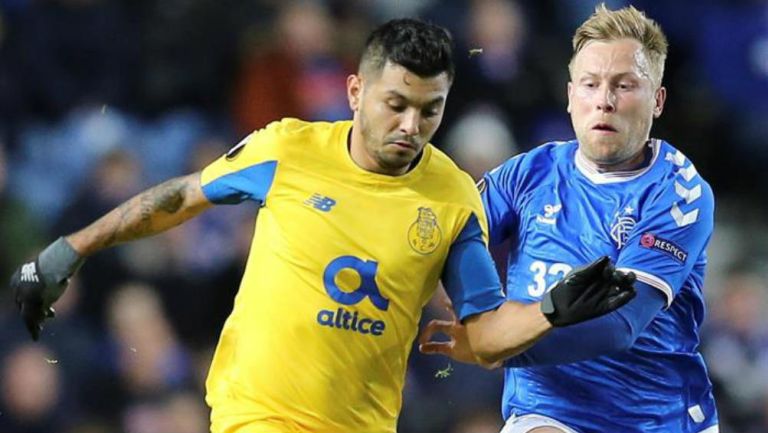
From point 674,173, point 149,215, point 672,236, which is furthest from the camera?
point 674,173

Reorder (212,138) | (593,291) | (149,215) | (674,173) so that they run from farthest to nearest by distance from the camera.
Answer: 1. (212,138)
2. (674,173)
3. (149,215)
4. (593,291)

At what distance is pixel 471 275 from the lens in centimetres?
557

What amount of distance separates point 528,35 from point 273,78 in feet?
5.56

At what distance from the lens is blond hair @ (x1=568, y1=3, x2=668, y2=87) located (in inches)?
239

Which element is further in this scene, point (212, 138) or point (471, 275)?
point (212, 138)

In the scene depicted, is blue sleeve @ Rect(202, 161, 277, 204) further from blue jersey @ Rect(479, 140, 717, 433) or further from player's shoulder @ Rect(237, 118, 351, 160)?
blue jersey @ Rect(479, 140, 717, 433)

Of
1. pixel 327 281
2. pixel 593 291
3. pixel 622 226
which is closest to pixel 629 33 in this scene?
pixel 622 226

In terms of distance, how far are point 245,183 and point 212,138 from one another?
4368 millimetres

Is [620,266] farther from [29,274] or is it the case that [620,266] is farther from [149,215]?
[29,274]

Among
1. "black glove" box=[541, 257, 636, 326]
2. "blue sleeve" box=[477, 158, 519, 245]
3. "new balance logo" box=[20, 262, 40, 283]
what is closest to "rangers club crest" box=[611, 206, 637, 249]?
"blue sleeve" box=[477, 158, 519, 245]

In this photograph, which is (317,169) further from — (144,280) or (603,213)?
(144,280)

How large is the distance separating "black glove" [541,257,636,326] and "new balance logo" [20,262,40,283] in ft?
6.00

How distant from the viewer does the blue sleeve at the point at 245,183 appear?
18.5 feet

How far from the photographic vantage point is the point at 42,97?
32.5 ft
